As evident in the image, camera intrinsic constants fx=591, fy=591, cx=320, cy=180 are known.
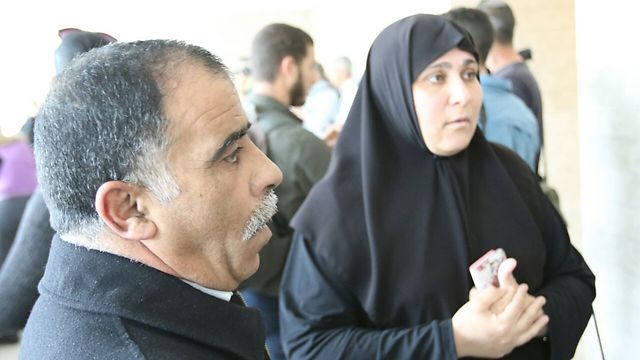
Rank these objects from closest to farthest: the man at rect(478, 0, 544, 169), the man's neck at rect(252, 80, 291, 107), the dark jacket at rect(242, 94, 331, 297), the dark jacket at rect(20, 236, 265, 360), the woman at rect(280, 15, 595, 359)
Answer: the dark jacket at rect(20, 236, 265, 360)
the woman at rect(280, 15, 595, 359)
the dark jacket at rect(242, 94, 331, 297)
the man at rect(478, 0, 544, 169)
the man's neck at rect(252, 80, 291, 107)

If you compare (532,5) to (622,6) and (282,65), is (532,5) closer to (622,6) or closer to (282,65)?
(282,65)

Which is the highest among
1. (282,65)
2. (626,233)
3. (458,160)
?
(282,65)

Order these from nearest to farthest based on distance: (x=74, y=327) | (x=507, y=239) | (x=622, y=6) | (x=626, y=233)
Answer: (x=74, y=327) < (x=507, y=239) < (x=622, y=6) < (x=626, y=233)

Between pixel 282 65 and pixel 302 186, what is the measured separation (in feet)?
2.42

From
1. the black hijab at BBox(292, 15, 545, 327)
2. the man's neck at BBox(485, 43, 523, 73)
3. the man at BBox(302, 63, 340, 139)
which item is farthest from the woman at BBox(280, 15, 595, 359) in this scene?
the man at BBox(302, 63, 340, 139)

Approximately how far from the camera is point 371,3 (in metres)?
8.77

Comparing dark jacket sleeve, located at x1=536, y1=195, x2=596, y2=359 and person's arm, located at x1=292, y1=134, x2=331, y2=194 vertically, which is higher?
person's arm, located at x1=292, y1=134, x2=331, y2=194

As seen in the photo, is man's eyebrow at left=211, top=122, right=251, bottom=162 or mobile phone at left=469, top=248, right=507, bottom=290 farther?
mobile phone at left=469, top=248, right=507, bottom=290

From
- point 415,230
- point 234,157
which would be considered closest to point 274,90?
point 415,230

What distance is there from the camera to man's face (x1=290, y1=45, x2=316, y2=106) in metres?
3.02

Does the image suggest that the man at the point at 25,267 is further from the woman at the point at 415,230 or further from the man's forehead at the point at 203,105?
the man's forehead at the point at 203,105

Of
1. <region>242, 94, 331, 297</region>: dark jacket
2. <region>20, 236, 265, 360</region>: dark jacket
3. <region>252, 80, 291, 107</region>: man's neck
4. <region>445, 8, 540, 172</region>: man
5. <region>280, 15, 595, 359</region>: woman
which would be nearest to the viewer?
<region>20, 236, 265, 360</region>: dark jacket

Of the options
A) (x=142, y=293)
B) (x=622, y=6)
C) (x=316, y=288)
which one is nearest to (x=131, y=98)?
(x=142, y=293)

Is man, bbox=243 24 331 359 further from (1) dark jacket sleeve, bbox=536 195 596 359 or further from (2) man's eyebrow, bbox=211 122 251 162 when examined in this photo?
(2) man's eyebrow, bbox=211 122 251 162
